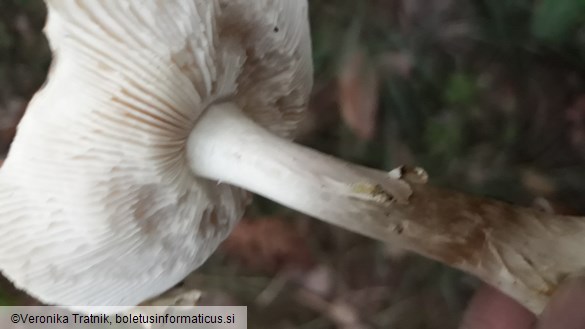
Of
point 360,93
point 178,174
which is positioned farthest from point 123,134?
point 360,93

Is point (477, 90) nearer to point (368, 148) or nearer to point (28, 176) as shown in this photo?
point (368, 148)

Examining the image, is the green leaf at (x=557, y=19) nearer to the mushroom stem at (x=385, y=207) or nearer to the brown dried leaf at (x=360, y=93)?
the brown dried leaf at (x=360, y=93)

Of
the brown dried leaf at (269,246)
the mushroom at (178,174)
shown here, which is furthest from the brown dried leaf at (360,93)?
the mushroom at (178,174)

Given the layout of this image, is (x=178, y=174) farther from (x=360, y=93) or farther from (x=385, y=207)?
(x=360, y=93)

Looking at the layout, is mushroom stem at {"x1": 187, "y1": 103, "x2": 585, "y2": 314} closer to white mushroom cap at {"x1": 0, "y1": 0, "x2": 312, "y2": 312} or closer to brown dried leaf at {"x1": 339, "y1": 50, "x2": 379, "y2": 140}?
white mushroom cap at {"x1": 0, "y1": 0, "x2": 312, "y2": 312}

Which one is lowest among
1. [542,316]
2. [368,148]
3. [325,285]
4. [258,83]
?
[325,285]

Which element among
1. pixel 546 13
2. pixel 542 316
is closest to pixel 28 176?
pixel 542 316

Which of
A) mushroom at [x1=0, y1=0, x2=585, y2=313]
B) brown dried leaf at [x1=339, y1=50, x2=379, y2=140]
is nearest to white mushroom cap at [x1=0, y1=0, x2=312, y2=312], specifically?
mushroom at [x1=0, y1=0, x2=585, y2=313]
